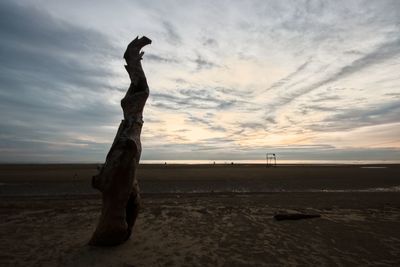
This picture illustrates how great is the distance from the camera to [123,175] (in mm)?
9141

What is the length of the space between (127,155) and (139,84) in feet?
7.77

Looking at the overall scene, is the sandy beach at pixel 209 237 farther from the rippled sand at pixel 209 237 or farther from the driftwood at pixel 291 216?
the driftwood at pixel 291 216

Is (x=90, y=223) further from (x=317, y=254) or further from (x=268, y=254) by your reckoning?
(x=317, y=254)

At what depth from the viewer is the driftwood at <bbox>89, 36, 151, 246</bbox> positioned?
29.9ft

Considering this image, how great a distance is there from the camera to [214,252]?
9242 millimetres

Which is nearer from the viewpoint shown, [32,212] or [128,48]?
[128,48]

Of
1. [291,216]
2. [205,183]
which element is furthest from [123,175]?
[205,183]

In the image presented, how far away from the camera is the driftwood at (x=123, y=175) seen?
912cm

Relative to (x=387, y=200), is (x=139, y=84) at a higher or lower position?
higher

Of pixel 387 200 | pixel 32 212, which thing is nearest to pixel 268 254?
pixel 32 212

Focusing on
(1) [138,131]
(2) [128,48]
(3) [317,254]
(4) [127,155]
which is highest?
(2) [128,48]

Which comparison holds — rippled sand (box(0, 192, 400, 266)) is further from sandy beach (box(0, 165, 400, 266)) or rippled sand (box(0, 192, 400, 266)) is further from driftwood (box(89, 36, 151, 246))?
driftwood (box(89, 36, 151, 246))

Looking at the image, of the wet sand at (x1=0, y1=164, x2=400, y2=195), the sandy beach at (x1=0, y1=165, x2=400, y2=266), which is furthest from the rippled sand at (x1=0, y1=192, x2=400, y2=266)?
the wet sand at (x1=0, y1=164, x2=400, y2=195)

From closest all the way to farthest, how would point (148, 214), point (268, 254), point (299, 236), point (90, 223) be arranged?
1. point (268, 254)
2. point (299, 236)
3. point (90, 223)
4. point (148, 214)
